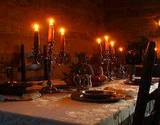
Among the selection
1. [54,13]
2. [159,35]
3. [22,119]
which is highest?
[54,13]

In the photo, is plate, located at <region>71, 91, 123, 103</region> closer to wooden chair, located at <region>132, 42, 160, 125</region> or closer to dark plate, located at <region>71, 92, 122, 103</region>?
dark plate, located at <region>71, 92, 122, 103</region>

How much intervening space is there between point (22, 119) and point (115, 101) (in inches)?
21.0

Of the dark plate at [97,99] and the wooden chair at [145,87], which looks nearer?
the wooden chair at [145,87]

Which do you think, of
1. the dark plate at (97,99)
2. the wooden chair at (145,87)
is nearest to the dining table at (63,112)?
the dark plate at (97,99)

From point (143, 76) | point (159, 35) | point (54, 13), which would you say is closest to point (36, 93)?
point (143, 76)

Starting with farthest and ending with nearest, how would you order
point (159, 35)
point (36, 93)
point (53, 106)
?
1. point (159, 35)
2. point (36, 93)
3. point (53, 106)

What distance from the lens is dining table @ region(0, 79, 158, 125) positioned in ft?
4.02

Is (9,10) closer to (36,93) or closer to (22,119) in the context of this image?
(36,93)

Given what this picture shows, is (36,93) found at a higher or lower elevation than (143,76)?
lower

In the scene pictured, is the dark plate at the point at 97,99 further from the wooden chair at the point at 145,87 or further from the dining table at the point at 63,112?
the wooden chair at the point at 145,87

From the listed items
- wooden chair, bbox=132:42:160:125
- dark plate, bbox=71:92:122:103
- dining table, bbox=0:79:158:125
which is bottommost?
dining table, bbox=0:79:158:125

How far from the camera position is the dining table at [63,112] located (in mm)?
1226

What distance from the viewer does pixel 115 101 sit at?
1577 mm

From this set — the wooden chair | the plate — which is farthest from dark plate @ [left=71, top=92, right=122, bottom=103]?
the wooden chair
